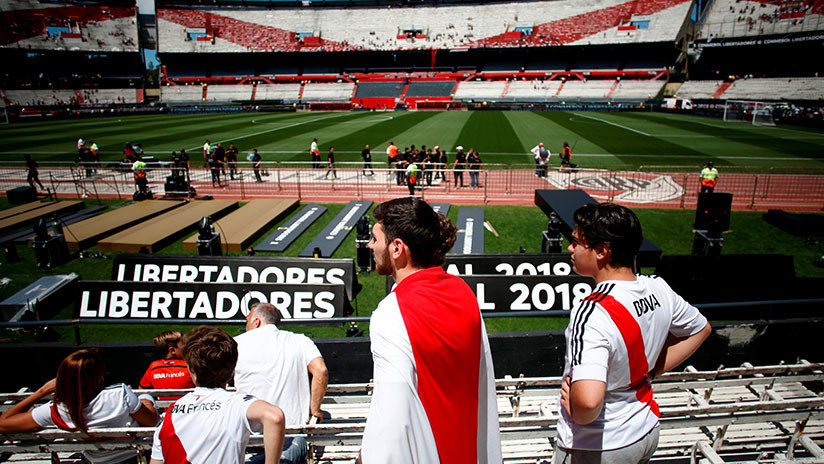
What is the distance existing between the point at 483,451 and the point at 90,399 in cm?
290

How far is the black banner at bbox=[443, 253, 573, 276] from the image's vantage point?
8828 mm

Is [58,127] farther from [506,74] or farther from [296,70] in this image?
[506,74]

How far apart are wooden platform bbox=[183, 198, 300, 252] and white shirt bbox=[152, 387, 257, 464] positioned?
9776 millimetres

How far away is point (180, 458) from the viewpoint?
7.76ft

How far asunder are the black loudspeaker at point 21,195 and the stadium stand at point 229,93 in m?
57.3

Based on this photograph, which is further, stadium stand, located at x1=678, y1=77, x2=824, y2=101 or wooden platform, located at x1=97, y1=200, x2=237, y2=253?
stadium stand, located at x1=678, y1=77, x2=824, y2=101

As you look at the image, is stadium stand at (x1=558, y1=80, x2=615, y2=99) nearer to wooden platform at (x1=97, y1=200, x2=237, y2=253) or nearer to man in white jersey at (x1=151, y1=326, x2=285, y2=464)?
wooden platform at (x1=97, y1=200, x2=237, y2=253)

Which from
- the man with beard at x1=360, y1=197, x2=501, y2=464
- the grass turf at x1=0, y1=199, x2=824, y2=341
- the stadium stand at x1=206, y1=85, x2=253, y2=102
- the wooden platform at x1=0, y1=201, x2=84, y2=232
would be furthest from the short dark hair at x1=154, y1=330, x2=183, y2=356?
the stadium stand at x1=206, y1=85, x2=253, y2=102

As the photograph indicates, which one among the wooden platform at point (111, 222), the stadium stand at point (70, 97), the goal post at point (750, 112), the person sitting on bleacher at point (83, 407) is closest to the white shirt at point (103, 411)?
the person sitting on bleacher at point (83, 407)

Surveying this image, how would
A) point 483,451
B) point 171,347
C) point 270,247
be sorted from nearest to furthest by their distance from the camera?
point 483,451 < point 171,347 < point 270,247

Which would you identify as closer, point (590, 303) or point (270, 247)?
point (590, 303)

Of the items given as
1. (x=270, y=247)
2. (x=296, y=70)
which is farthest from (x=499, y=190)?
(x=296, y=70)

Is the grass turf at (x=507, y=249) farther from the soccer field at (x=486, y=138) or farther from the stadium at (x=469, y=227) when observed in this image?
the soccer field at (x=486, y=138)

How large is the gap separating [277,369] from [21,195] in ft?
65.4
